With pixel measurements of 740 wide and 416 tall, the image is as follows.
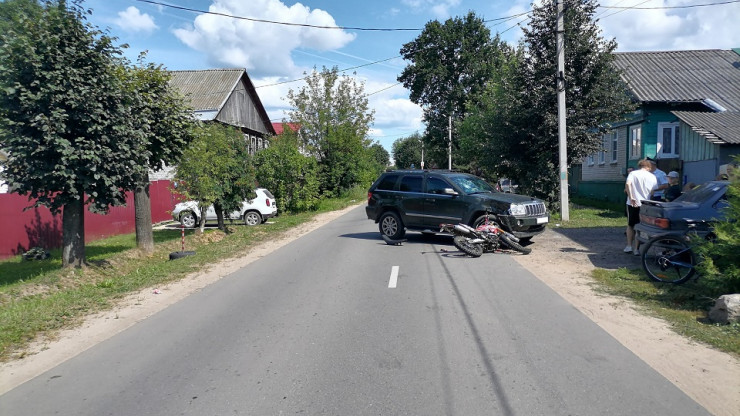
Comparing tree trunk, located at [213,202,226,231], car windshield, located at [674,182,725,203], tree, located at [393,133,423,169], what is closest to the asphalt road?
car windshield, located at [674,182,725,203]

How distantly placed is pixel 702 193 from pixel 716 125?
9264 millimetres

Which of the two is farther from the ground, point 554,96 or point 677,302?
point 554,96

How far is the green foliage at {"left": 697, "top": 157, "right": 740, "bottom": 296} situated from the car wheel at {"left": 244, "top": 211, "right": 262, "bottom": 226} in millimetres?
17437

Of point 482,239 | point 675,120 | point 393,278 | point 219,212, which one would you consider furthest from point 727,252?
Result: point 675,120

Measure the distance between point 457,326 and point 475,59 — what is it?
154ft

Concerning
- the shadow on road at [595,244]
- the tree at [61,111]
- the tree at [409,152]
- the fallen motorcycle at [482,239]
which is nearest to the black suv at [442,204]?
the fallen motorcycle at [482,239]

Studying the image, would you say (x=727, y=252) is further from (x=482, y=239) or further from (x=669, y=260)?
(x=482, y=239)

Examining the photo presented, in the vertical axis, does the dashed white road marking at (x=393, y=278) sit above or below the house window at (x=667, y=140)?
below

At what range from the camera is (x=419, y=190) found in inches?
563

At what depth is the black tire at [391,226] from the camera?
1460cm

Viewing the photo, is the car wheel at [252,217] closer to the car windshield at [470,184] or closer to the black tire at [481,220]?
the car windshield at [470,184]

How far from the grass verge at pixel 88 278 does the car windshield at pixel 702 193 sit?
9541 mm

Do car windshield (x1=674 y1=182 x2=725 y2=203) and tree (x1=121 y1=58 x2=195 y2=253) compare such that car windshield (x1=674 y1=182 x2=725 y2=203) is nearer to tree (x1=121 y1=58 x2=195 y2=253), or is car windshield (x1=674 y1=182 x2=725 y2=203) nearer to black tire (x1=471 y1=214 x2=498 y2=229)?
black tire (x1=471 y1=214 x2=498 y2=229)

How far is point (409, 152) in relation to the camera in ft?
354
